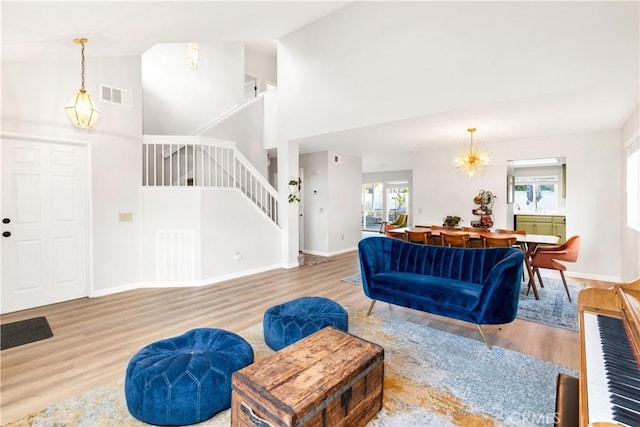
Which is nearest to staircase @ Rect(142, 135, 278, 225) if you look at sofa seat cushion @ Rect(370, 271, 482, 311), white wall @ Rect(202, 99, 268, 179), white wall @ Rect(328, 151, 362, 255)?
white wall @ Rect(202, 99, 268, 179)

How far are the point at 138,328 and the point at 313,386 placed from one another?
8.54ft

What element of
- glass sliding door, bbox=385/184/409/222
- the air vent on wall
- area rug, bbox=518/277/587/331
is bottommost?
area rug, bbox=518/277/587/331

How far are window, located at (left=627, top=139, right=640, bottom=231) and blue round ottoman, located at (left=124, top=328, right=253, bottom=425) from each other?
16.1 feet

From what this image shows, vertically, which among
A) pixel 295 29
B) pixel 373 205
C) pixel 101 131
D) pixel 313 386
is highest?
pixel 295 29

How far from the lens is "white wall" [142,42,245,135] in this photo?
6922 millimetres

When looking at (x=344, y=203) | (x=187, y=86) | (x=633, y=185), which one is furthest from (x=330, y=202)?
(x=633, y=185)

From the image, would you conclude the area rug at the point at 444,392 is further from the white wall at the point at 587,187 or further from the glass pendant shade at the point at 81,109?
the white wall at the point at 587,187

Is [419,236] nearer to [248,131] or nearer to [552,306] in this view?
[552,306]

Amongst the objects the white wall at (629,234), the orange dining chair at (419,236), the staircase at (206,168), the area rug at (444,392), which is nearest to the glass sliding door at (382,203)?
the staircase at (206,168)

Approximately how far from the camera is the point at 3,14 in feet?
8.13

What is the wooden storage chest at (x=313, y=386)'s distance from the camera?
142 centimetres

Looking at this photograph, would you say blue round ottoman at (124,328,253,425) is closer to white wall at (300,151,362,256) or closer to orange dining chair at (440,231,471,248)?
orange dining chair at (440,231,471,248)

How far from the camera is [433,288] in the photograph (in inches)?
122

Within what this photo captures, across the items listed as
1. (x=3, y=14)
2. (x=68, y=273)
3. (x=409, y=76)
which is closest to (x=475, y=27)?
(x=409, y=76)
